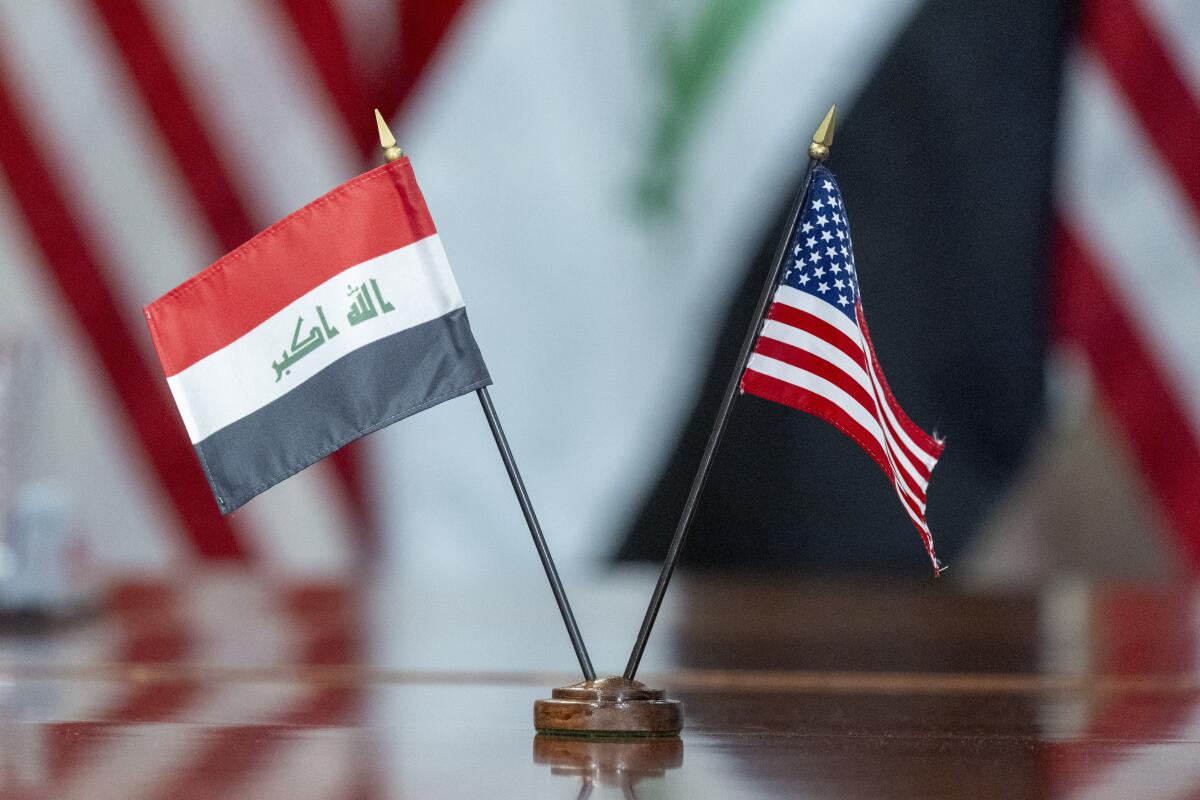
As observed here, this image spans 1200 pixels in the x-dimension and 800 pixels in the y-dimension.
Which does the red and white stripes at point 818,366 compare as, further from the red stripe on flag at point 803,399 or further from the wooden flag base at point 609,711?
the wooden flag base at point 609,711

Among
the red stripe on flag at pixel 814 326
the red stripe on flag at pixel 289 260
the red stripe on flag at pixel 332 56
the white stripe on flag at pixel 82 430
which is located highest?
the red stripe on flag at pixel 332 56

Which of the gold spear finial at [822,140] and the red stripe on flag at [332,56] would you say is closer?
the gold spear finial at [822,140]

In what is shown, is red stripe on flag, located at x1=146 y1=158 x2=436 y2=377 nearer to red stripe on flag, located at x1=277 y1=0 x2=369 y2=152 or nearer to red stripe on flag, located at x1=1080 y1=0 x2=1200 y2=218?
red stripe on flag, located at x1=277 y1=0 x2=369 y2=152

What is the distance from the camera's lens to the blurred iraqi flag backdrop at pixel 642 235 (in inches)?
93.3

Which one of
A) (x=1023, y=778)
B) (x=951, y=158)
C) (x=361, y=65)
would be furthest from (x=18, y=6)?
(x=1023, y=778)

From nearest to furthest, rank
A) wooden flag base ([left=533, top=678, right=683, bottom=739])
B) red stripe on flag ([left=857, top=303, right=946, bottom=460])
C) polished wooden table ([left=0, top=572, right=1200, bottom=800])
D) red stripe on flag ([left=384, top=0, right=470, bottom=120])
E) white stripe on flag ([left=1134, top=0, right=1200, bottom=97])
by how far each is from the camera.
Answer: polished wooden table ([left=0, top=572, right=1200, bottom=800]), wooden flag base ([left=533, top=678, right=683, bottom=739]), red stripe on flag ([left=857, top=303, right=946, bottom=460]), white stripe on flag ([left=1134, top=0, right=1200, bottom=97]), red stripe on flag ([left=384, top=0, right=470, bottom=120])

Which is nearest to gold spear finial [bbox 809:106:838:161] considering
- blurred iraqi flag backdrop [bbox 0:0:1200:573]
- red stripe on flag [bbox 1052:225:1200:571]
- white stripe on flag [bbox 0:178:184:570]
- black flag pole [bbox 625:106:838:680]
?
black flag pole [bbox 625:106:838:680]

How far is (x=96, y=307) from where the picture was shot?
8.45 feet

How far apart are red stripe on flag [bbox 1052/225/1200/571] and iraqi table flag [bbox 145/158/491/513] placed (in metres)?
1.91

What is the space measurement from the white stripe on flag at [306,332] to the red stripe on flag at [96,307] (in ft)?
6.35

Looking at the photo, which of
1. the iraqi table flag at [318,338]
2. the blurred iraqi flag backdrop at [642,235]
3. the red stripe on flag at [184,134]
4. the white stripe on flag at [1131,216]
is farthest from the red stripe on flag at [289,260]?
the white stripe on flag at [1131,216]

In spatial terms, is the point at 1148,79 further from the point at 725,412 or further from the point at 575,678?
the point at 725,412

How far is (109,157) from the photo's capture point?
256 cm

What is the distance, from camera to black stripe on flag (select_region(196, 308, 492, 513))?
27.6 inches
